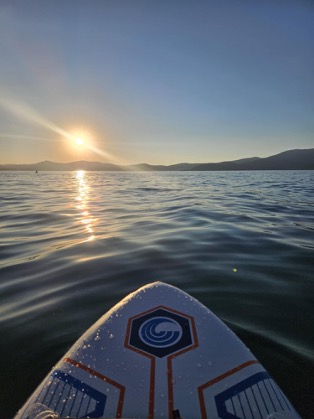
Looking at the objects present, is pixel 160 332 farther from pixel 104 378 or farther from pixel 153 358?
pixel 104 378

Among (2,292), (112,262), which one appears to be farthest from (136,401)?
(112,262)

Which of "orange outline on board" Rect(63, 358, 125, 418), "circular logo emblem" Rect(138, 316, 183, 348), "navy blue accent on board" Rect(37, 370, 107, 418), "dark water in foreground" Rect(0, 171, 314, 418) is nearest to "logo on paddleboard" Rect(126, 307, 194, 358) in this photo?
"circular logo emblem" Rect(138, 316, 183, 348)

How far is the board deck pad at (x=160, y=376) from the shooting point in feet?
5.76

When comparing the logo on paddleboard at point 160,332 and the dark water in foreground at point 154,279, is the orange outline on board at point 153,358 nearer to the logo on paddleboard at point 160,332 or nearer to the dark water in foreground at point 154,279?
the logo on paddleboard at point 160,332

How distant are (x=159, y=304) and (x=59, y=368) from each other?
1.11 m

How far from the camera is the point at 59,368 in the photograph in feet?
6.95

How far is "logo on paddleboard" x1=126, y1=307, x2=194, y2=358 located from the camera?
7.39ft

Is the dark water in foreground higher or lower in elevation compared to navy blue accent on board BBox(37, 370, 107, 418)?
lower

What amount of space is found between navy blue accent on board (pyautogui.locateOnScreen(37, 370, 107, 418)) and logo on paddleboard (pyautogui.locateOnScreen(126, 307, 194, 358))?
1.60 feet

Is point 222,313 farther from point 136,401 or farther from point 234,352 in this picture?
point 136,401

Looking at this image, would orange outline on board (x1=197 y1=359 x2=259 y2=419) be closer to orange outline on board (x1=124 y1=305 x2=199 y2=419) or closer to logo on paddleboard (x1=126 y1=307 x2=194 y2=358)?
orange outline on board (x1=124 y1=305 x2=199 y2=419)

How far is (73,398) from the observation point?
72.0 inches

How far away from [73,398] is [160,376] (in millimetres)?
618

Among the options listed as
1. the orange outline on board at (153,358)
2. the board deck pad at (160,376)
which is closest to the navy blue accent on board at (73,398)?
the board deck pad at (160,376)
